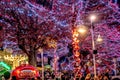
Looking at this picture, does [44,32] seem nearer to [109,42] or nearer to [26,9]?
[26,9]

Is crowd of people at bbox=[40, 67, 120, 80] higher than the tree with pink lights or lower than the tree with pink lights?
lower

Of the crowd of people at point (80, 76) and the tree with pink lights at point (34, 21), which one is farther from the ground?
the tree with pink lights at point (34, 21)

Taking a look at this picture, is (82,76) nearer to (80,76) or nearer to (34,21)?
(80,76)

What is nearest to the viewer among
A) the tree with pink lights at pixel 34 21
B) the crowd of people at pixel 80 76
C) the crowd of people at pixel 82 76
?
the crowd of people at pixel 80 76

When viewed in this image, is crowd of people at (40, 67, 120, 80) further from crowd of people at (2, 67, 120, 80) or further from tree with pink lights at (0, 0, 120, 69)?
tree with pink lights at (0, 0, 120, 69)

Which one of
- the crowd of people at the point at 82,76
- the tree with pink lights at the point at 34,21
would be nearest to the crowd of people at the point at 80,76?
the crowd of people at the point at 82,76

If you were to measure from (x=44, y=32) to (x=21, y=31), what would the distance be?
1.65 metres

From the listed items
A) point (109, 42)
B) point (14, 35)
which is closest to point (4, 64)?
point (14, 35)

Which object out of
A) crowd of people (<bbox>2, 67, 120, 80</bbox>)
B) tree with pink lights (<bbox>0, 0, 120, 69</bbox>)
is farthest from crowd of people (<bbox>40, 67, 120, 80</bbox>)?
tree with pink lights (<bbox>0, 0, 120, 69</bbox>)

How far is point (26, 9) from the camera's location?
20734 millimetres

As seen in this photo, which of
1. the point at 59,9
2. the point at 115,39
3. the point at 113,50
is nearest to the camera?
the point at 59,9

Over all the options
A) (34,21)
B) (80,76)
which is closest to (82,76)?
(80,76)

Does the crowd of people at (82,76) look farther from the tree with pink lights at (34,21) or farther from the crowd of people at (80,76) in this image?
the tree with pink lights at (34,21)

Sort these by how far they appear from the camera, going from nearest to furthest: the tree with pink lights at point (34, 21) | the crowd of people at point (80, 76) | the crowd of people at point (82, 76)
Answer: the crowd of people at point (80, 76) → the crowd of people at point (82, 76) → the tree with pink lights at point (34, 21)
